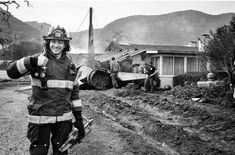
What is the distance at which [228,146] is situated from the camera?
5.55 metres

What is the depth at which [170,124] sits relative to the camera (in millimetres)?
7461

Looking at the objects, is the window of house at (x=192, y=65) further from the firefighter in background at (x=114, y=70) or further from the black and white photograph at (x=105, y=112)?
the firefighter in background at (x=114, y=70)

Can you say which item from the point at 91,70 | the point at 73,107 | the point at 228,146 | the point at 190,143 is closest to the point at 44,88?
the point at 73,107

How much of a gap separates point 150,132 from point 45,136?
4.14 m

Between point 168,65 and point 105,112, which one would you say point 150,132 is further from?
point 168,65

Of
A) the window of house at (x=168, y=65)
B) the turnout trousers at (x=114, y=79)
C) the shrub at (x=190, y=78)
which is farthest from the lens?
the window of house at (x=168, y=65)

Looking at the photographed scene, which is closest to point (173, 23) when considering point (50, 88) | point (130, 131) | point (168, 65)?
point (168, 65)

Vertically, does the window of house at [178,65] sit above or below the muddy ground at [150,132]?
above

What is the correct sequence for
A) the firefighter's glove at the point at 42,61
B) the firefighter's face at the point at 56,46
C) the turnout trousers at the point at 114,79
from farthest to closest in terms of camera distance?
the turnout trousers at the point at 114,79 → the firefighter's face at the point at 56,46 → the firefighter's glove at the point at 42,61

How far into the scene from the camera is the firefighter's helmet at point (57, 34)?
10.6 feet

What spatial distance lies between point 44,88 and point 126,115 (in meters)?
6.12

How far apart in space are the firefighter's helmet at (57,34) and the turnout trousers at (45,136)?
986 millimetres

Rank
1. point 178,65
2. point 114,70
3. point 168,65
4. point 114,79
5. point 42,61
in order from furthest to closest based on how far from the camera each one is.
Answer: point 178,65
point 168,65
point 114,79
point 114,70
point 42,61

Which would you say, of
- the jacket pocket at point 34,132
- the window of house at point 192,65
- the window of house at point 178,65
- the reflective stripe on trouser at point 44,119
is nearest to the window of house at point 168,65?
the window of house at point 178,65
